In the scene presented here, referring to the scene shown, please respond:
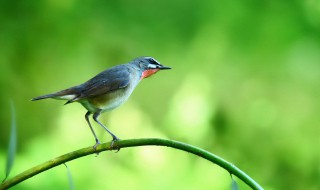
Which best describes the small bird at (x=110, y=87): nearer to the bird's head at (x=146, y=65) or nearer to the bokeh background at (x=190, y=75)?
the bird's head at (x=146, y=65)

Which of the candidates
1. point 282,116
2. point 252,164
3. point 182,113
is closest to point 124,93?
point 182,113

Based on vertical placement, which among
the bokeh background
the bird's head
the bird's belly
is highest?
the bird's head

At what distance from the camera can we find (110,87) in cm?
157

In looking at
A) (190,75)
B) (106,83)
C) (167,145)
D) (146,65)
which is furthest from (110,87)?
(190,75)

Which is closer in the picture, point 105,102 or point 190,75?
point 105,102

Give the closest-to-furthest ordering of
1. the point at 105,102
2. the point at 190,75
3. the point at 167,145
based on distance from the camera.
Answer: the point at 167,145 < the point at 105,102 < the point at 190,75

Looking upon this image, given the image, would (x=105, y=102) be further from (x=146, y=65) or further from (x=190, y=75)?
(x=190, y=75)

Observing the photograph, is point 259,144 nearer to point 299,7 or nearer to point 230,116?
point 230,116

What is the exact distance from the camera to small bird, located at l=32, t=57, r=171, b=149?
1468mm

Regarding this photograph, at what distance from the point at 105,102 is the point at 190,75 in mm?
2063

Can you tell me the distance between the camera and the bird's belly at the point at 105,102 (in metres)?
1.52

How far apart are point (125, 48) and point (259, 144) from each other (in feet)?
3.38

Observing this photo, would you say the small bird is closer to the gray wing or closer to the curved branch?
the gray wing

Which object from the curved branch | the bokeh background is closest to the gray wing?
the curved branch
